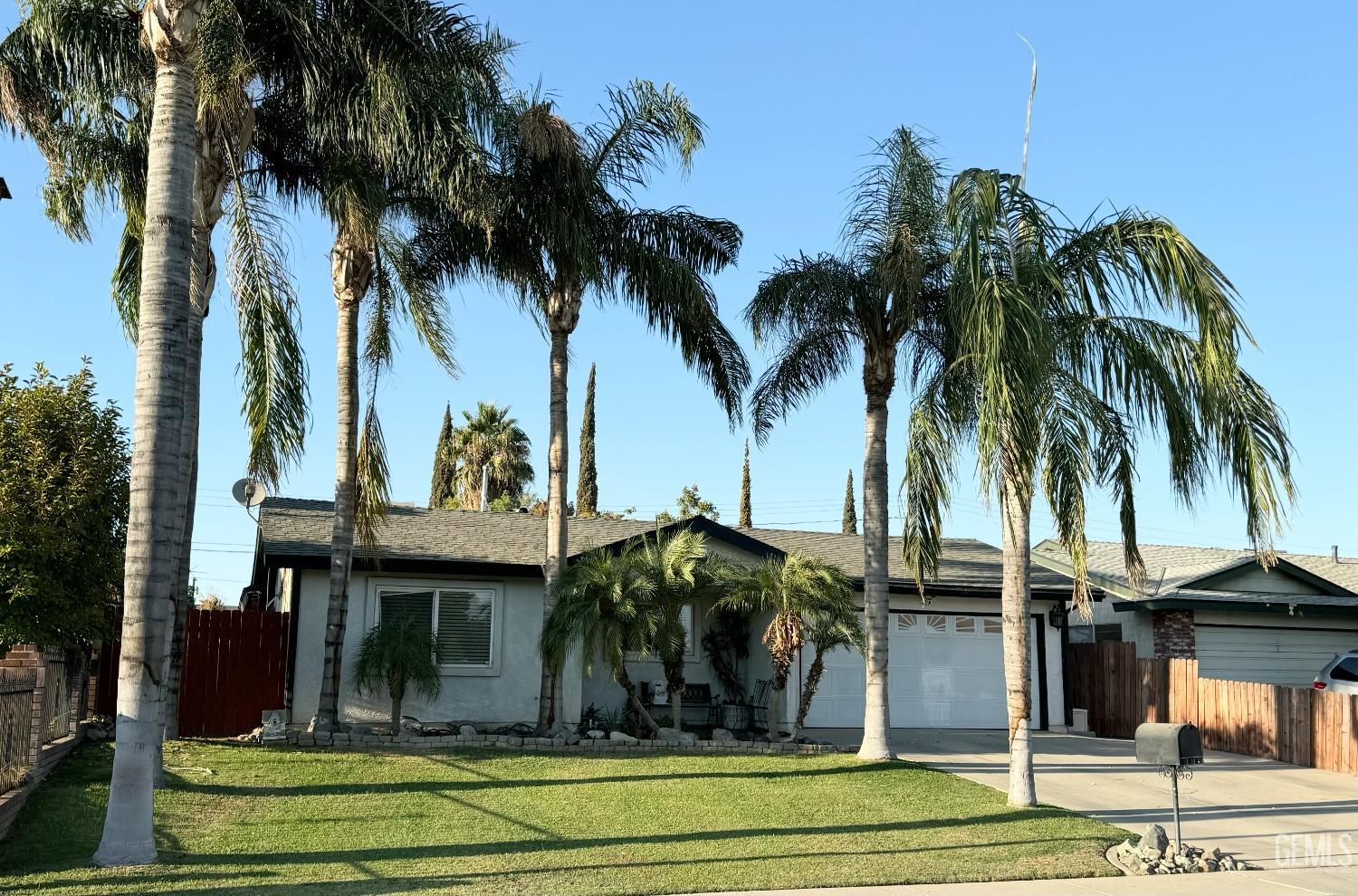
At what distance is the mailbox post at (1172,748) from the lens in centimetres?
1030

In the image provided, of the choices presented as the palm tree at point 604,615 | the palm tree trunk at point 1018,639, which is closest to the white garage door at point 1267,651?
the palm tree trunk at point 1018,639

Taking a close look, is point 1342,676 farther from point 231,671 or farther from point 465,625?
point 231,671

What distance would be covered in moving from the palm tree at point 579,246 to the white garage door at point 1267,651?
10.6 metres

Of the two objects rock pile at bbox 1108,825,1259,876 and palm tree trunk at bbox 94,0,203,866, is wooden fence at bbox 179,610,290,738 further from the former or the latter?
rock pile at bbox 1108,825,1259,876

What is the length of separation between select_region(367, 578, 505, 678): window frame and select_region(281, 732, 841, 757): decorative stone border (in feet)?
7.47

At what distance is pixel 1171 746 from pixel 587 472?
30220 mm

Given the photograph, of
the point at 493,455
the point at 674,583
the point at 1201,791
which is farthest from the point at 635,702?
the point at 493,455

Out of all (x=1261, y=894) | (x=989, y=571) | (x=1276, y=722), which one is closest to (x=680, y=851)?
(x=1261, y=894)

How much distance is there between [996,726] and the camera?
20.7m

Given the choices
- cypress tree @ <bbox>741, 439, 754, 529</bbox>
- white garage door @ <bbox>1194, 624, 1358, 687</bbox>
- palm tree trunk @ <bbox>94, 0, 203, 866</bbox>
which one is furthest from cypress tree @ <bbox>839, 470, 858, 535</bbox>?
palm tree trunk @ <bbox>94, 0, 203, 866</bbox>

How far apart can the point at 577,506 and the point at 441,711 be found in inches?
810

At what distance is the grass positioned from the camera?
352 inches

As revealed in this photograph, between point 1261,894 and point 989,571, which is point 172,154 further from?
point 989,571

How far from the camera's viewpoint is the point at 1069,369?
1266 cm
